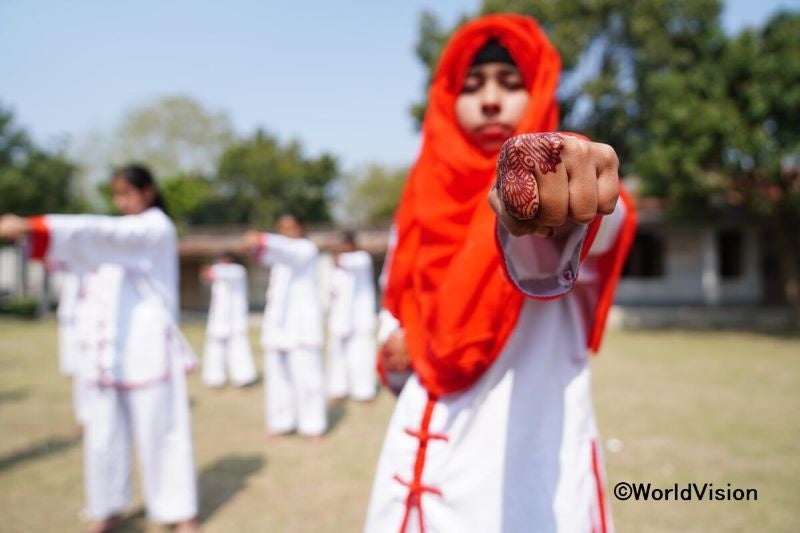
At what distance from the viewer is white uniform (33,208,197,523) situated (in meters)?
2.70

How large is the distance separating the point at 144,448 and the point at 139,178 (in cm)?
137

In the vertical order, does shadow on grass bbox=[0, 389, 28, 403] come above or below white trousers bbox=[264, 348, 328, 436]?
below

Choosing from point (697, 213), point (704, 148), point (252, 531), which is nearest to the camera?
point (252, 531)

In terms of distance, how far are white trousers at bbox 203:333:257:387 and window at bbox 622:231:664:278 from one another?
11.9m

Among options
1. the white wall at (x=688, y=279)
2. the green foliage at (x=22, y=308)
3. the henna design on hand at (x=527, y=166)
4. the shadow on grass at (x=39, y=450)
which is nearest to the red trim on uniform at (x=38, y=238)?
the henna design on hand at (x=527, y=166)

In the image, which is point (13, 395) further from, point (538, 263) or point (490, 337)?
point (538, 263)

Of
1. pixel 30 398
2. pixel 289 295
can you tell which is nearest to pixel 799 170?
pixel 289 295

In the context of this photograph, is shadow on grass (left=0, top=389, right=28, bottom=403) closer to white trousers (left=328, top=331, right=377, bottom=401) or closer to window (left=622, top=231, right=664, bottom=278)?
white trousers (left=328, top=331, right=377, bottom=401)

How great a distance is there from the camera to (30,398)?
21.1ft

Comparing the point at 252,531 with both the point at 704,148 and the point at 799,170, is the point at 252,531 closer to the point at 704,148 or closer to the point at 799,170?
the point at 704,148

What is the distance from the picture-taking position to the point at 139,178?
2.80 m

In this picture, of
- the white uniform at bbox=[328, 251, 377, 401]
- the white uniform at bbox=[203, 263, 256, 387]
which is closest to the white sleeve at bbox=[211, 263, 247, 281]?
the white uniform at bbox=[203, 263, 256, 387]

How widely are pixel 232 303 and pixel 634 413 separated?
5.09 metres

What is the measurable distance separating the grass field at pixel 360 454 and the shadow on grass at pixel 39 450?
0.05 feet
